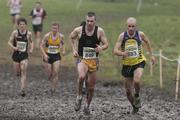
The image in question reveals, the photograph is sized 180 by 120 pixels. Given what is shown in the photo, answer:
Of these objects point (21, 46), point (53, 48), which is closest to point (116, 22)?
point (53, 48)

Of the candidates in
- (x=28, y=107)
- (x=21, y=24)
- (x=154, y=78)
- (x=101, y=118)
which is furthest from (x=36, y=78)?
(x=101, y=118)

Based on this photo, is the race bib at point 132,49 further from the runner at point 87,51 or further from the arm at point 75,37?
the arm at point 75,37

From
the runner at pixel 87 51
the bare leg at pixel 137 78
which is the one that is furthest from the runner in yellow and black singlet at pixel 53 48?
the bare leg at pixel 137 78

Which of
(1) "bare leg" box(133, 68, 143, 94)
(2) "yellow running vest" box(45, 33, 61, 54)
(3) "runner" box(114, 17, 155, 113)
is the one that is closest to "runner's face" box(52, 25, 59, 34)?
(2) "yellow running vest" box(45, 33, 61, 54)

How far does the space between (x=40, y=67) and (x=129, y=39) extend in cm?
1154

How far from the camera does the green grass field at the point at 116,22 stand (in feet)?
82.0

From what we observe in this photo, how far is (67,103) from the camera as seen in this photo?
1608 cm

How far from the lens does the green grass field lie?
25000mm

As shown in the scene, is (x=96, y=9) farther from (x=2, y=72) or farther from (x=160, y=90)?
(x=160, y=90)

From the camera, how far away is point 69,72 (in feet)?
80.4

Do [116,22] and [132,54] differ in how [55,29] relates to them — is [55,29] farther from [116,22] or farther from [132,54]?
[116,22]

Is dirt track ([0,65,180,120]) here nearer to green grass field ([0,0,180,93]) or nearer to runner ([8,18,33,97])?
runner ([8,18,33,97])

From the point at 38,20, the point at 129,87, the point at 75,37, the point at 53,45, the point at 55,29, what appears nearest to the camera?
the point at 75,37

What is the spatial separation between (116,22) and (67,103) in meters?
19.7
